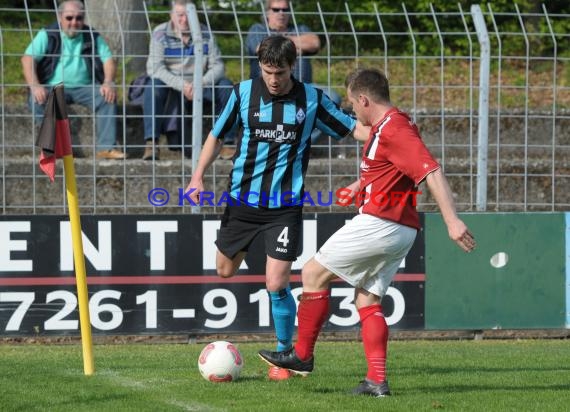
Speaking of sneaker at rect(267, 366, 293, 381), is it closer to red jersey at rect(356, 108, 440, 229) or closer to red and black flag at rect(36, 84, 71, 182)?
red jersey at rect(356, 108, 440, 229)

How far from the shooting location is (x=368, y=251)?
21.5ft

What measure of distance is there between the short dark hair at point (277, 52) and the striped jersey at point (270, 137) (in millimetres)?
446

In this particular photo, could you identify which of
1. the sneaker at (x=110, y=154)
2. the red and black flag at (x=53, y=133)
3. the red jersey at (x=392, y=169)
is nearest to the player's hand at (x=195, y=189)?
the red and black flag at (x=53, y=133)

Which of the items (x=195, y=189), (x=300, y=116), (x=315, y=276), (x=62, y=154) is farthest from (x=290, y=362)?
(x=62, y=154)

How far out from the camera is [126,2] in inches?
632

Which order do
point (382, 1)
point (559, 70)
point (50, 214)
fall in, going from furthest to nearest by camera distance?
1. point (382, 1)
2. point (559, 70)
3. point (50, 214)

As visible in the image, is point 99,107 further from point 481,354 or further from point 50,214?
point 481,354

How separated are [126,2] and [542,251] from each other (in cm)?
793

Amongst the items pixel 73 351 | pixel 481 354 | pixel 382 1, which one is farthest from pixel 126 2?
pixel 481 354

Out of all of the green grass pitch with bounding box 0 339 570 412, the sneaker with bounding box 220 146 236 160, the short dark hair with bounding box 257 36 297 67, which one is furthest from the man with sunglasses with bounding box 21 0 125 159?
the short dark hair with bounding box 257 36 297 67

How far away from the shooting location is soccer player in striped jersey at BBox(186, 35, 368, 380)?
774cm

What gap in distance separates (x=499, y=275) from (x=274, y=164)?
3.78 m

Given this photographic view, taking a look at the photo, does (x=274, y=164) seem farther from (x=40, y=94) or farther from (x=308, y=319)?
(x=40, y=94)

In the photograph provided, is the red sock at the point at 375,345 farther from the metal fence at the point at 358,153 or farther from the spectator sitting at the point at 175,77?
the spectator sitting at the point at 175,77
